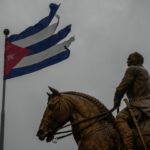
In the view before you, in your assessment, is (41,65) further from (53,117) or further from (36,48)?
(53,117)

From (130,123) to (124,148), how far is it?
2.72 ft

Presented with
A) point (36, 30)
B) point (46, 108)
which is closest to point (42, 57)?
point (36, 30)

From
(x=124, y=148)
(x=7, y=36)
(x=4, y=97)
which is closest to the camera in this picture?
(x=124, y=148)

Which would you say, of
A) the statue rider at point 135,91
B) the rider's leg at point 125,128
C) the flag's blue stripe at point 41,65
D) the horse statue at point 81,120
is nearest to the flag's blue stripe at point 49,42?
the flag's blue stripe at point 41,65

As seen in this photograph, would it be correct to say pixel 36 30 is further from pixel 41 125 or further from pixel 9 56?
pixel 41 125

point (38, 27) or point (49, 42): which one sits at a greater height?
point (38, 27)

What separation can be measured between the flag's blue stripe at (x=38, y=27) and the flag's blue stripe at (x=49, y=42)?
0.48 meters

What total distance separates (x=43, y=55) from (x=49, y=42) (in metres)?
0.70

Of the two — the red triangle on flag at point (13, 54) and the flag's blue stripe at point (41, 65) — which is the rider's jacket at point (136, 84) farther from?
the red triangle on flag at point (13, 54)

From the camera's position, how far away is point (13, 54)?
30266 mm

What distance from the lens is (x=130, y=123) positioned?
72.9 feet

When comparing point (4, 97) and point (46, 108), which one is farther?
point (4, 97)

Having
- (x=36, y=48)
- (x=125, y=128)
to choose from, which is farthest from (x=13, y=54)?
(x=125, y=128)

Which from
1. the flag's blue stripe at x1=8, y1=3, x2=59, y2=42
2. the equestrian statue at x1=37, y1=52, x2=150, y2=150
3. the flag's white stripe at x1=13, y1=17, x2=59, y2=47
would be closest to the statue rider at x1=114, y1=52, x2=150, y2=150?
the equestrian statue at x1=37, y1=52, x2=150, y2=150
